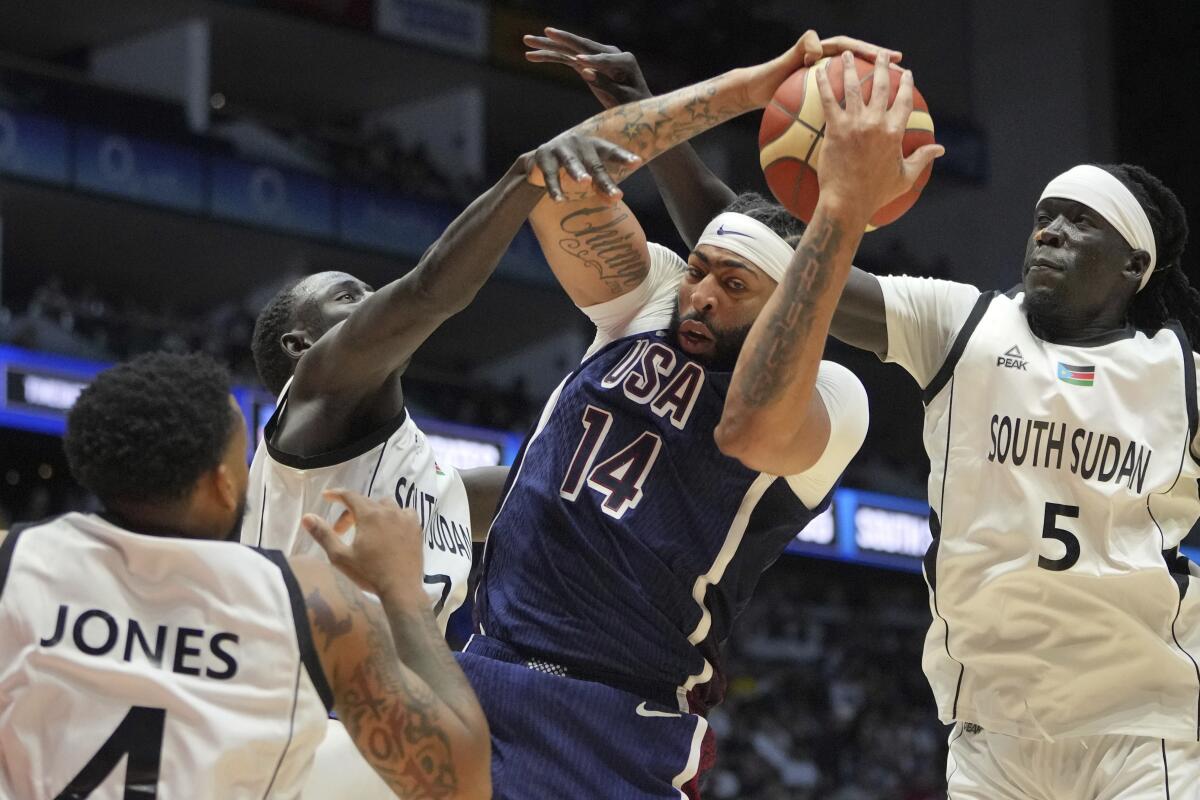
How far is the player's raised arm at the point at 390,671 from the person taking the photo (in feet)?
9.59

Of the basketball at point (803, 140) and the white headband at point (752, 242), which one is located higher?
the basketball at point (803, 140)

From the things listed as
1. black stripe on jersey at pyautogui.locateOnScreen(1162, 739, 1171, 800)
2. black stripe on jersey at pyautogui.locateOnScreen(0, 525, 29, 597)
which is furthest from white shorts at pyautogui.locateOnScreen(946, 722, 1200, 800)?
black stripe on jersey at pyautogui.locateOnScreen(0, 525, 29, 597)

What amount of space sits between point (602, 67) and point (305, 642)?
82.1 inches

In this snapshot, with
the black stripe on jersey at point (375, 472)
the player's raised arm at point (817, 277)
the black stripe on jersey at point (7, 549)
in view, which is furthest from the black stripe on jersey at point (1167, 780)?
the black stripe on jersey at point (7, 549)

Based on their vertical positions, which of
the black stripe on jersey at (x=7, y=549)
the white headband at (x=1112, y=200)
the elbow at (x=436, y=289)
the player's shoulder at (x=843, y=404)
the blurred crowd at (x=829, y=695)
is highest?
the white headband at (x=1112, y=200)

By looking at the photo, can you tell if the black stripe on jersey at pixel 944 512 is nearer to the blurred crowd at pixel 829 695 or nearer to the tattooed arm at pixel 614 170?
the tattooed arm at pixel 614 170

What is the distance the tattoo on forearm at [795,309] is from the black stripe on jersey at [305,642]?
1.22 m

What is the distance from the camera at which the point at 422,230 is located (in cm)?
1858

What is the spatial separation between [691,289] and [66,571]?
1.82 m

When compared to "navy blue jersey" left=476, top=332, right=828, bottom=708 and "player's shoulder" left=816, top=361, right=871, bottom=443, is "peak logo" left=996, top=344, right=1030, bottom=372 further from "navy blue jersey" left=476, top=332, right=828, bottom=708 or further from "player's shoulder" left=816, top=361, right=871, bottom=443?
"navy blue jersey" left=476, top=332, right=828, bottom=708

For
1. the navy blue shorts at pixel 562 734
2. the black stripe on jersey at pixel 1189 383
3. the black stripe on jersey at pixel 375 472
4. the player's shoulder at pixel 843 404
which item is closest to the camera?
the navy blue shorts at pixel 562 734

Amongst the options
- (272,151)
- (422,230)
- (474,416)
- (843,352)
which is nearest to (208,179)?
(272,151)

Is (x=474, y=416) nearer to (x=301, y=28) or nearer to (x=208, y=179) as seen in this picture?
(x=208, y=179)

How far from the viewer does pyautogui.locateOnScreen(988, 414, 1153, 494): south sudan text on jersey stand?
4.24 m
